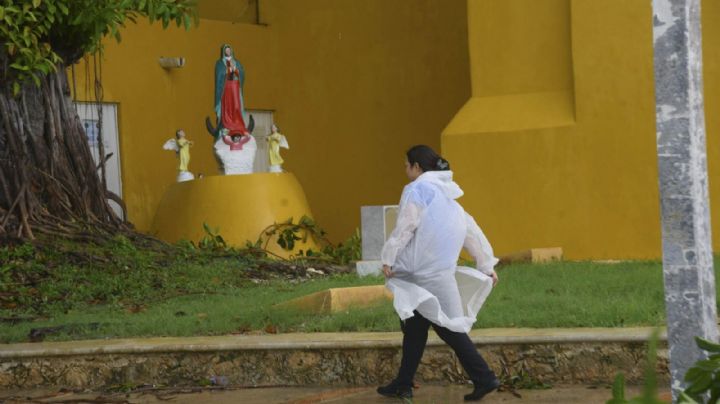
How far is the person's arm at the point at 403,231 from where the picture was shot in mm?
6441

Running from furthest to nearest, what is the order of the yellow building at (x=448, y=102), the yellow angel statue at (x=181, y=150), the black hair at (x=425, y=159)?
the yellow angel statue at (x=181, y=150) → the yellow building at (x=448, y=102) → the black hair at (x=425, y=159)

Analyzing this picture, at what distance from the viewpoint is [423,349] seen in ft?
21.3

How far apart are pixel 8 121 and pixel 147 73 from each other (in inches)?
179

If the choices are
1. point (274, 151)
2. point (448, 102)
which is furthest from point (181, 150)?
point (448, 102)

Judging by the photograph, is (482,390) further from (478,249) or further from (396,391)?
(478,249)

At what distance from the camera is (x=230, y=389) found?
7270mm

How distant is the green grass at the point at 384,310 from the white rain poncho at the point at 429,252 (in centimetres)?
102

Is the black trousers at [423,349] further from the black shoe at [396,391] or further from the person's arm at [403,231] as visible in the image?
the person's arm at [403,231]

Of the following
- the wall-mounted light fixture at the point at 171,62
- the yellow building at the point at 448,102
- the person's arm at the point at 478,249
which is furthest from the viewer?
the wall-mounted light fixture at the point at 171,62

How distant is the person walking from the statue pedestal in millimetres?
8053

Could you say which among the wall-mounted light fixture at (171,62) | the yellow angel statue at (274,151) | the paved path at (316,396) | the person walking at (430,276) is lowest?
the paved path at (316,396)

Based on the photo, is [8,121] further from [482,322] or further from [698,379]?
[698,379]

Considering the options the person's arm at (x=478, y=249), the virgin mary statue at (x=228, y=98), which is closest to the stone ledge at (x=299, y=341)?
the person's arm at (x=478, y=249)

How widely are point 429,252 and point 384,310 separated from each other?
167 centimetres
